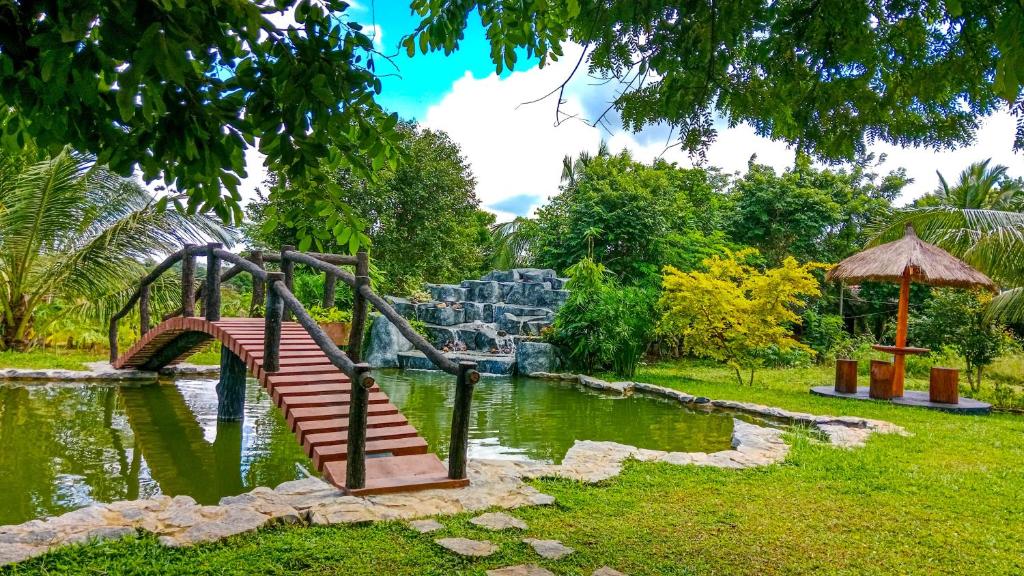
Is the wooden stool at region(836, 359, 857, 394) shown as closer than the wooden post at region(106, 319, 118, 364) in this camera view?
Yes

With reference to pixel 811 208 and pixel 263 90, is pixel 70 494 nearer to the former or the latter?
pixel 263 90

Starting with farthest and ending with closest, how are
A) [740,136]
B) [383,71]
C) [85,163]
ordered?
[85,163] < [740,136] < [383,71]

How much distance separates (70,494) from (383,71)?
435cm

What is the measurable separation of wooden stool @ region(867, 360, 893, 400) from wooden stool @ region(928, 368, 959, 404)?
63 centimetres

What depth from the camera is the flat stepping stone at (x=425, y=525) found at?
3.97 m

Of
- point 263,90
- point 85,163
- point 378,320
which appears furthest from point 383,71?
point 378,320

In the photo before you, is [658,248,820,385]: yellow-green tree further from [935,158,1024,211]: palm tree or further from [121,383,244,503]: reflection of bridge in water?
[935,158,1024,211]: palm tree

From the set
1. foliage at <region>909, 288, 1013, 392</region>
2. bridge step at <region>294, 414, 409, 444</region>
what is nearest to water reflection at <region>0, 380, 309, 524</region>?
bridge step at <region>294, 414, 409, 444</region>

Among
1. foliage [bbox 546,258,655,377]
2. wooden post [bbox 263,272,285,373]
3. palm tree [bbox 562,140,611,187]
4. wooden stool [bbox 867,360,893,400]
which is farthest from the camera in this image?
palm tree [bbox 562,140,611,187]

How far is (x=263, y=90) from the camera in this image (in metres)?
2.49

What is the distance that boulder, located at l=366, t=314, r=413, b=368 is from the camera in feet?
49.1

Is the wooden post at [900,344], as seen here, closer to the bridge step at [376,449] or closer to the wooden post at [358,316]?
the bridge step at [376,449]

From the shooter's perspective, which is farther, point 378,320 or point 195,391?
point 378,320

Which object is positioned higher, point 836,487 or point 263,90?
point 263,90
